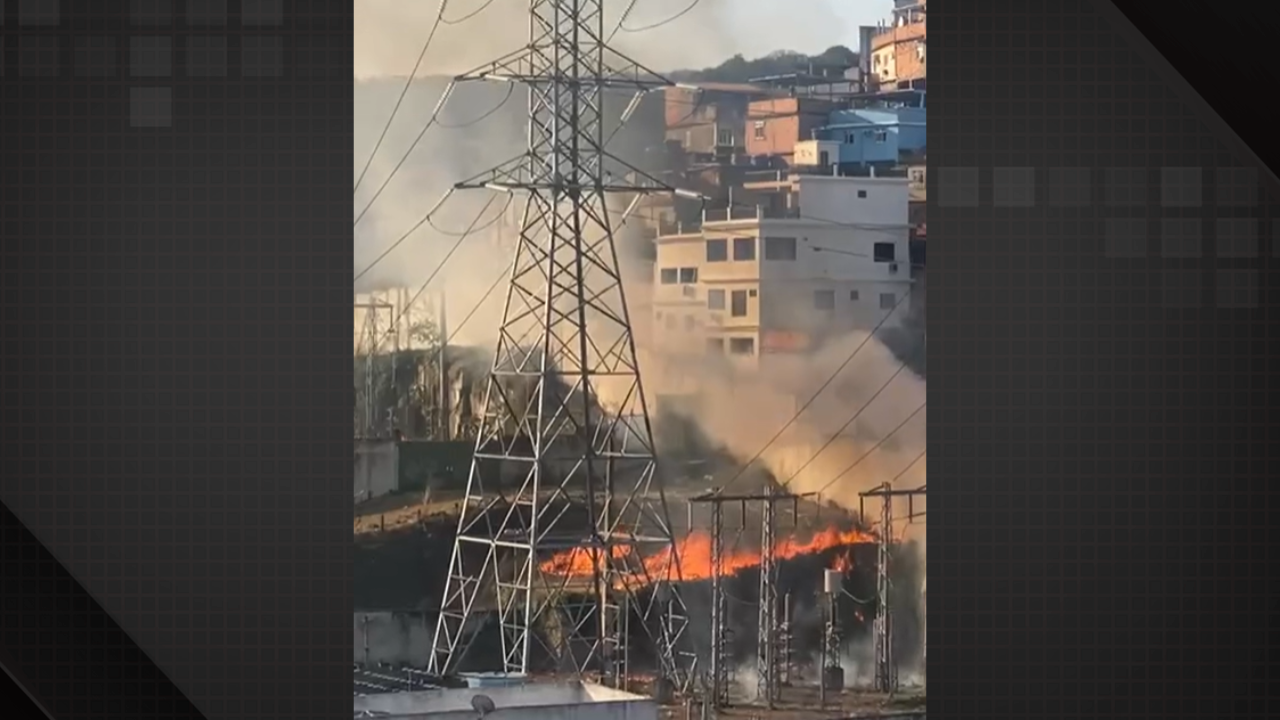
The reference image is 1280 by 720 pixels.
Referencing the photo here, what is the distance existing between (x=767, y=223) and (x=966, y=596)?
29.3 inches

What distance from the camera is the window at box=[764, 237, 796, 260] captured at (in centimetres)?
278

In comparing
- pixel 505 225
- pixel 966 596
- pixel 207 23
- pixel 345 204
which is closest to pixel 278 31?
pixel 207 23

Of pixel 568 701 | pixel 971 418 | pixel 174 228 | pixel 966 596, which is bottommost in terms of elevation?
pixel 568 701

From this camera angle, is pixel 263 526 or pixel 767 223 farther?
pixel 767 223

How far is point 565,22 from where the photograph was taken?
2.78 m

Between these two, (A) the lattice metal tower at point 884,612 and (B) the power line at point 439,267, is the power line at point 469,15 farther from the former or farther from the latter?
(A) the lattice metal tower at point 884,612

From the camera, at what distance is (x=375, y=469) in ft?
9.03

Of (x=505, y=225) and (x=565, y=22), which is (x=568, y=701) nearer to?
(x=505, y=225)

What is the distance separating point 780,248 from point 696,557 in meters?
0.58

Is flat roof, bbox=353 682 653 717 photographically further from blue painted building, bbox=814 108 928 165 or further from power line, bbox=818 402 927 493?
blue painted building, bbox=814 108 928 165

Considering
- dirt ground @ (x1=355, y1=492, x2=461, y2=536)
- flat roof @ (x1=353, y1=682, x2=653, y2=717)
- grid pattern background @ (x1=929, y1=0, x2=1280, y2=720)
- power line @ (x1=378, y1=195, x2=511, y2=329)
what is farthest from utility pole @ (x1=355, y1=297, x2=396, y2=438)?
grid pattern background @ (x1=929, y1=0, x2=1280, y2=720)

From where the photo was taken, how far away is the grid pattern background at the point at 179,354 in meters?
2.55

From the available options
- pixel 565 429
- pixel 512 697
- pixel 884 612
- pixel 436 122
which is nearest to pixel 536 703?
pixel 512 697

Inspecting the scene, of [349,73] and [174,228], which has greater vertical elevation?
[349,73]
